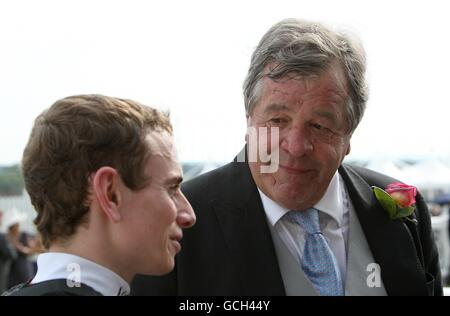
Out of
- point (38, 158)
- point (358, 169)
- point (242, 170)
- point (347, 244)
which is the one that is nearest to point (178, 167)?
point (38, 158)

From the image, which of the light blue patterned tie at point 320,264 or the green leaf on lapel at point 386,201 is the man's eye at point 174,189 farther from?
the green leaf on lapel at point 386,201

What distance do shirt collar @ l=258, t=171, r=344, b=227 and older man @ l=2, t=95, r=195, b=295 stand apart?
54 cm

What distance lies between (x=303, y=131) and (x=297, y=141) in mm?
37

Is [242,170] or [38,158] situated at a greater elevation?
[38,158]

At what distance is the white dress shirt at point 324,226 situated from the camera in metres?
2.06

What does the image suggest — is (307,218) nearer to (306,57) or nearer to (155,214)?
(306,57)

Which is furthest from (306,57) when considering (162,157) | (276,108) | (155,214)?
(155,214)

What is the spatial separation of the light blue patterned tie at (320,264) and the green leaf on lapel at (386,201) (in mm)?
274

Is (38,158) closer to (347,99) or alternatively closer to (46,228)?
(46,228)

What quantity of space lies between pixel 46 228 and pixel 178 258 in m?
0.55

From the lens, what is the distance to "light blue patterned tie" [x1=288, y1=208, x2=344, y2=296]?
1.98 m

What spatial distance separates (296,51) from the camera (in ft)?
6.45

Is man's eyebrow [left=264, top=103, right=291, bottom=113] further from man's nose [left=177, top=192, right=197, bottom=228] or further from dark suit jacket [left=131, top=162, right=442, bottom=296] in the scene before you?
man's nose [left=177, top=192, right=197, bottom=228]

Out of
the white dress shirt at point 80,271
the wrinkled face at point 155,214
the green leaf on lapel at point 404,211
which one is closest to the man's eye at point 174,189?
the wrinkled face at point 155,214
